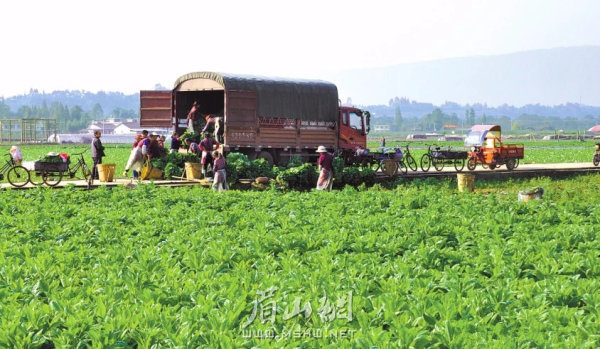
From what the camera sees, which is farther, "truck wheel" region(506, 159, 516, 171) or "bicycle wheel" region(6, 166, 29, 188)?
"truck wheel" region(506, 159, 516, 171)

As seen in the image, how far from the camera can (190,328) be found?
669cm

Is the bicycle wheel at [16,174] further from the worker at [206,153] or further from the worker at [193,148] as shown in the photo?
the worker at [193,148]

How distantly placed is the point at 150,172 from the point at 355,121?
10444 millimetres

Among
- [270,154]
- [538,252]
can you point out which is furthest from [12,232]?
[270,154]

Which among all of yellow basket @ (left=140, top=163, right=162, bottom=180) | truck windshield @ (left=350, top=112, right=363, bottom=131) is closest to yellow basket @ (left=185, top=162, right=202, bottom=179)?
yellow basket @ (left=140, top=163, right=162, bottom=180)

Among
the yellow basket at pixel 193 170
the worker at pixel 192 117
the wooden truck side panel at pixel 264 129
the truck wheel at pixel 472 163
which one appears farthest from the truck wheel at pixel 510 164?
the yellow basket at pixel 193 170

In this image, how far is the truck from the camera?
96.8 ft

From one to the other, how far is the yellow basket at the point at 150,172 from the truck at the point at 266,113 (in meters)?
2.57

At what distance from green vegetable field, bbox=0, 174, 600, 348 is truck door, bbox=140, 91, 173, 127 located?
53.0 feet

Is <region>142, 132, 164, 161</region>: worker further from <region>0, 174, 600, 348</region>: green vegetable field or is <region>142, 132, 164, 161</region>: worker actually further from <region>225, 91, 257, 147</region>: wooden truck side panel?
<region>0, 174, 600, 348</region>: green vegetable field

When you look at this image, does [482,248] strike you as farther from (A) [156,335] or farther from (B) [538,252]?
(A) [156,335]

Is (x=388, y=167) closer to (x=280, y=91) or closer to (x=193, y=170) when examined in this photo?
(x=280, y=91)

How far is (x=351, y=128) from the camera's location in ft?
113

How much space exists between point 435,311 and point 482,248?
377 centimetres
